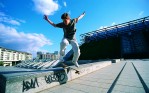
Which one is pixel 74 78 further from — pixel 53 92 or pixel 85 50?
pixel 85 50

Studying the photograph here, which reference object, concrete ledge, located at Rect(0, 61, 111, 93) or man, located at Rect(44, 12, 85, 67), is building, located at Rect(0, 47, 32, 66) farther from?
concrete ledge, located at Rect(0, 61, 111, 93)

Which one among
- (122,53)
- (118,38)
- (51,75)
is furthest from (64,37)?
(118,38)

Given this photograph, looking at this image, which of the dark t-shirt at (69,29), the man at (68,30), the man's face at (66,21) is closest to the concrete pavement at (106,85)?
the man at (68,30)

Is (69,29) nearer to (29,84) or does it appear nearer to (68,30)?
(68,30)

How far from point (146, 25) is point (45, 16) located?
93.2ft

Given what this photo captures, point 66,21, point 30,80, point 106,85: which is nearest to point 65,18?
point 66,21

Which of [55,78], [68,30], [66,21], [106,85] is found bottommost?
[106,85]

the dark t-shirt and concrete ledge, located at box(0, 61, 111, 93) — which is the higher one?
the dark t-shirt

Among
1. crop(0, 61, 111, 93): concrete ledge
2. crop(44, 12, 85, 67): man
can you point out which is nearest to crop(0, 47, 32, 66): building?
crop(44, 12, 85, 67): man

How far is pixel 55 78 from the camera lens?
11.4 feet

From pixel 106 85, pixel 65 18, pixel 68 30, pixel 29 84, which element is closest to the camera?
pixel 29 84

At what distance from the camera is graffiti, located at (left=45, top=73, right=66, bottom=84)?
Result: 10.5ft

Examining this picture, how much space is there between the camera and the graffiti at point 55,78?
3.20 m

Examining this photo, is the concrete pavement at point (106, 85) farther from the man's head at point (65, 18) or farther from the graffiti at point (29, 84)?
the man's head at point (65, 18)
